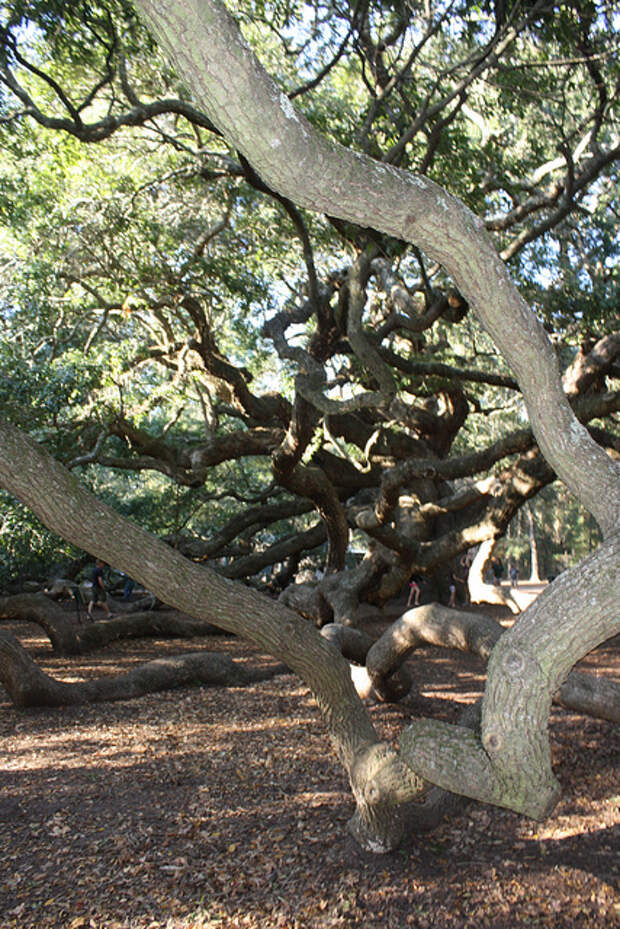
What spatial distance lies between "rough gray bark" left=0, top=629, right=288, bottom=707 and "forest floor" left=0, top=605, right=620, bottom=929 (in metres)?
0.30

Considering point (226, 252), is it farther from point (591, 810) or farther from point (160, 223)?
point (591, 810)

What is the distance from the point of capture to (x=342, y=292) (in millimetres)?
9359

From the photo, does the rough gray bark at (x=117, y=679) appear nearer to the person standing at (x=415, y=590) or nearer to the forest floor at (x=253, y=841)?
the forest floor at (x=253, y=841)

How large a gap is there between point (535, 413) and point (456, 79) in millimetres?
6719

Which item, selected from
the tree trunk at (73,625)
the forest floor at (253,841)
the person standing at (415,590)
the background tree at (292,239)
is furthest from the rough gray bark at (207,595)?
the person standing at (415,590)

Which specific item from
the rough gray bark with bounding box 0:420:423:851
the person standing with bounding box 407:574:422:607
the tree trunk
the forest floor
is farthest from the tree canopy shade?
the tree trunk

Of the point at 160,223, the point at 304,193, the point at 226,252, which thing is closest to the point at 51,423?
the point at 160,223

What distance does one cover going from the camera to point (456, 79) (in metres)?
8.07

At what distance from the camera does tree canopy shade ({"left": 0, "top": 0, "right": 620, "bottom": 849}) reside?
2535 mm

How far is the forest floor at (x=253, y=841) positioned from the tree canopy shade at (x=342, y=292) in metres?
0.45

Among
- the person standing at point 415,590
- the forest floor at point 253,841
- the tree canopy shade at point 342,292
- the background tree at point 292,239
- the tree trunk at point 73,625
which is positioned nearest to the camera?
the tree canopy shade at point 342,292

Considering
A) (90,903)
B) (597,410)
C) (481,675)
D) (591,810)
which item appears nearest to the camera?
(90,903)

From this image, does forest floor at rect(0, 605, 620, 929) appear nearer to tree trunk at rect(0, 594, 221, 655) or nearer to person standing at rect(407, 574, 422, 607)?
tree trunk at rect(0, 594, 221, 655)

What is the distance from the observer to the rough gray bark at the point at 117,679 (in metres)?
6.55
